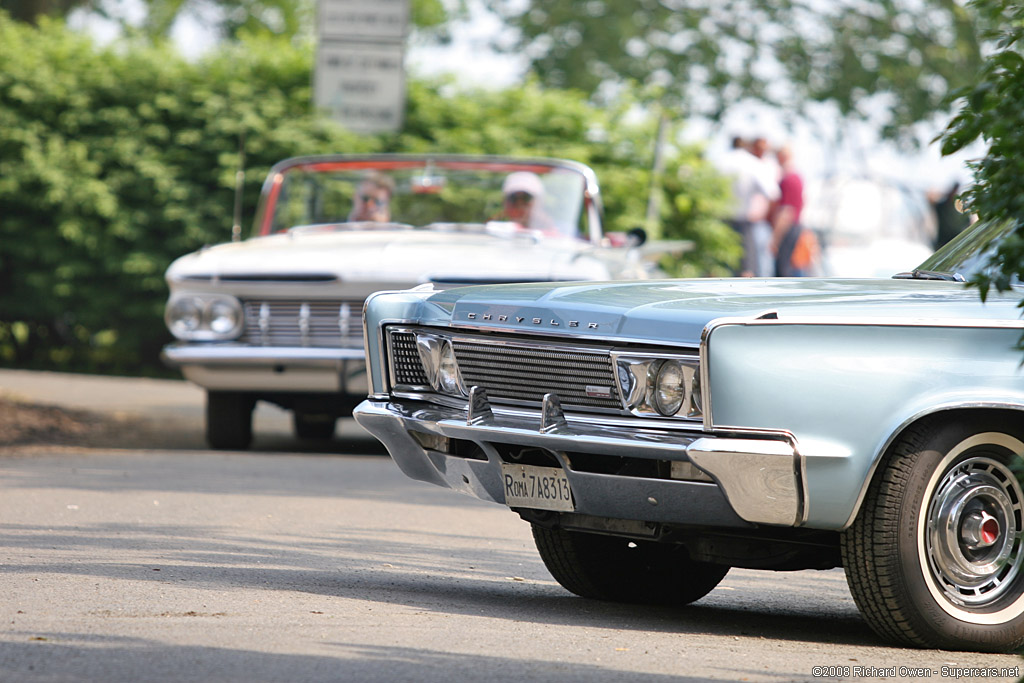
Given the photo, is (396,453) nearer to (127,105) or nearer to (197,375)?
(197,375)

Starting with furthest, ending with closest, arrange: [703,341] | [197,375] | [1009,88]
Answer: [197,375]
[703,341]
[1009,88]

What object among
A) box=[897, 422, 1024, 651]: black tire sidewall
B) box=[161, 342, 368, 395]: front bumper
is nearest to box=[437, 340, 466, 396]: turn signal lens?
box=[897, 422, 1024, 651]: black tire sidewall

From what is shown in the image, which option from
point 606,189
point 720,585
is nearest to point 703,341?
point 720,585

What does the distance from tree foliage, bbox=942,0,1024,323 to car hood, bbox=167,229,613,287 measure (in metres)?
5.53

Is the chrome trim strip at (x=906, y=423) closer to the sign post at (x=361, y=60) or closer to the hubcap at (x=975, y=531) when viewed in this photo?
the hubcap at (x=975, y=531)

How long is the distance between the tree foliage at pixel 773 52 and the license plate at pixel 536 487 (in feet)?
74.8

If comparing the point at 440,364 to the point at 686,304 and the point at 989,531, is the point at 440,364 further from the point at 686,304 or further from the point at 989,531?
the point at 989,531

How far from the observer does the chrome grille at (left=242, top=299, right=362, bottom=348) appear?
394 inches

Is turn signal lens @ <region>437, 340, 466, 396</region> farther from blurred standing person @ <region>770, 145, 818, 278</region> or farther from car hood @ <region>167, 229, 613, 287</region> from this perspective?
blurred standing person @ <region>770, 145, 818, 278</region>

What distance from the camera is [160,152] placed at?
16.8 meters

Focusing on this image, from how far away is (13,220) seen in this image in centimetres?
1658

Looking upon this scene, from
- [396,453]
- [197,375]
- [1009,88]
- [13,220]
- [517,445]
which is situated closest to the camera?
[1009,88]

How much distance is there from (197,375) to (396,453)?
461cm

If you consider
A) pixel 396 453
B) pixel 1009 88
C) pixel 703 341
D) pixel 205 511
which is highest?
pixel 1009 88
